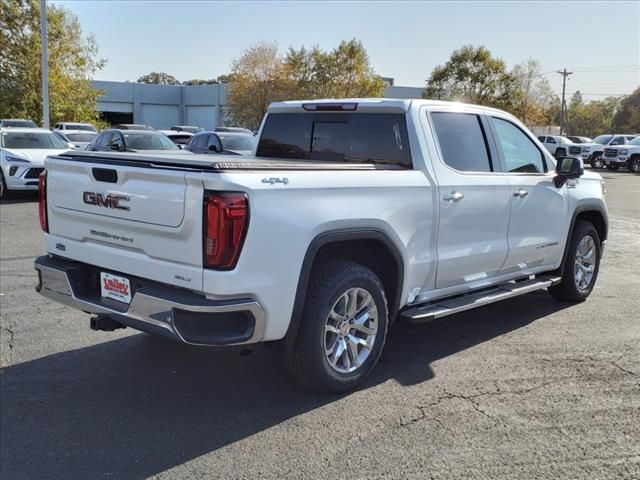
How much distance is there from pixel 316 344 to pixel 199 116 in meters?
67.0

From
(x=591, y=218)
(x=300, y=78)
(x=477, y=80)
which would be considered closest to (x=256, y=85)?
(x=300, y=78)

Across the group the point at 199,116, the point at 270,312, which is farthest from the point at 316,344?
the point at 199,116

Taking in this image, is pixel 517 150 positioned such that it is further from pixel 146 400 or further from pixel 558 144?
pixel 558 144

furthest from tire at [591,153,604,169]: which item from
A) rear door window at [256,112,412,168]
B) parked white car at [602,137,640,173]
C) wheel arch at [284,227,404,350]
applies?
wheel arch at [284,227,404,350]

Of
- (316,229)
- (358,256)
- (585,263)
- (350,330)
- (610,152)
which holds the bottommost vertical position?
(350,330)

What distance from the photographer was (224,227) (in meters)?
3.49

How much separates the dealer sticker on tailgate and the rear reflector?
229 centimetres

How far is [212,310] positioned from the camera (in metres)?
3.50

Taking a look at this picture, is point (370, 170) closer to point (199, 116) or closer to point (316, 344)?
point (316, 344)

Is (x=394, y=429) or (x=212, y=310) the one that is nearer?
(x=212, y=310)

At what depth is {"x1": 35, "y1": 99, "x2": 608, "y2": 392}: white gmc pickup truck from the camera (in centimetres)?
359

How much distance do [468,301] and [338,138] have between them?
171 cm

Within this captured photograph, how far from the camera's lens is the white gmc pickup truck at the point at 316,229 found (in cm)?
359

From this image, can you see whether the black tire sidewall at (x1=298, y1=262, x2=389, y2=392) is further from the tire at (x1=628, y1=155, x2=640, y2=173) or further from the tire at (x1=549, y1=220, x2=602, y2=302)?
the tire at (x1=628, y1=155, x2=640, y2=173)
